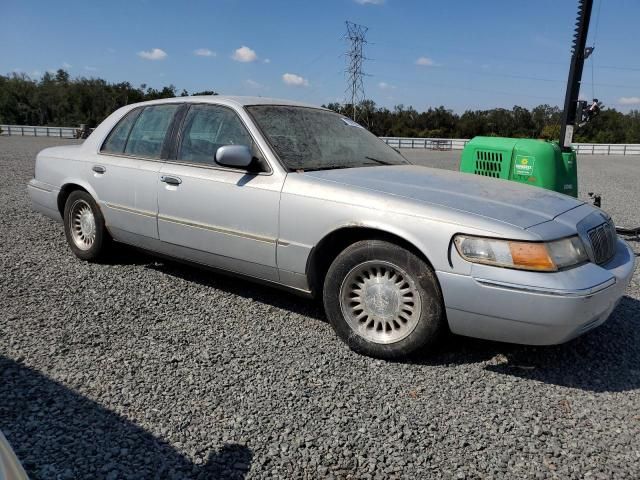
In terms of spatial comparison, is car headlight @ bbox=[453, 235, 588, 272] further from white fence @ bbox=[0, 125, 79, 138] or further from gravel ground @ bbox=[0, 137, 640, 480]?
white fence @ bbox=[0, 125, 79, 138]

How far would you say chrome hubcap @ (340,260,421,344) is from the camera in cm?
317

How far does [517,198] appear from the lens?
3.40m

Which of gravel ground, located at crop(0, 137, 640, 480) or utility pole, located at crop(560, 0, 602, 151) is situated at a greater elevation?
utility pole, located at crop(560, 0, 602, 151)

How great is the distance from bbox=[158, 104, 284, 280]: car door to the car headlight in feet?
4.18

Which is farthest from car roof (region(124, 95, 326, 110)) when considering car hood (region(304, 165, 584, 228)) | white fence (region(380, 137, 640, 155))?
white fence (region(380, 137, 640, 155))

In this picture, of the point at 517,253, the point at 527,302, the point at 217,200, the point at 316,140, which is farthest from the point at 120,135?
the point at 527,302

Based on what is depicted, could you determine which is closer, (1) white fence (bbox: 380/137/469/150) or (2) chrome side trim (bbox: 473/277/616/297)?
(2) chrome side trim (bbox: 473/277/616/297)

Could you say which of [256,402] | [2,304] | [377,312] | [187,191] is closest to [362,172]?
[377,312]

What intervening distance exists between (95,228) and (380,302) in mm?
2889

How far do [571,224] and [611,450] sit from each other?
Result: 1.25 m

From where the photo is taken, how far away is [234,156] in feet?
11.7

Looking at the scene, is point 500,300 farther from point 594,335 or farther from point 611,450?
point 594,335

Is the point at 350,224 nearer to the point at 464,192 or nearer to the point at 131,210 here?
the point at 464,192

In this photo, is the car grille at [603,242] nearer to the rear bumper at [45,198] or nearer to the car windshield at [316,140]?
the car windshield at [316,140]
